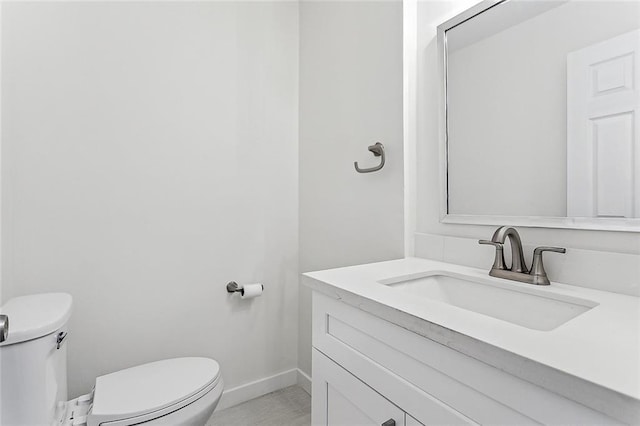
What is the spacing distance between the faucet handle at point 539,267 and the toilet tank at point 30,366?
1.37 m

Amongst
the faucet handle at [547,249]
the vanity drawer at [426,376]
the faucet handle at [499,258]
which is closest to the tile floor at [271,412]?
the vanity drawer at [426,376]

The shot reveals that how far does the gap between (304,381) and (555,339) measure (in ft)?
5.12

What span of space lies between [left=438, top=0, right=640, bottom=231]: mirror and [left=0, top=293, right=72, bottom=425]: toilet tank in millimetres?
1325

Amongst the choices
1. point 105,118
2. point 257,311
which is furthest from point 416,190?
point 105,118

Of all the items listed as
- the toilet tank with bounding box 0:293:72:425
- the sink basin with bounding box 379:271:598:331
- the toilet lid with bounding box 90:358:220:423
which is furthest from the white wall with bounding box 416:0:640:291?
the toilet tank with bounding box 0:293:72:425

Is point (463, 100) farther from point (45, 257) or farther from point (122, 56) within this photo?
point (45, 257)

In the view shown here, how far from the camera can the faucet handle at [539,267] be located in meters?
0.85

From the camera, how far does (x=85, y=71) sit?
1343 millimetres

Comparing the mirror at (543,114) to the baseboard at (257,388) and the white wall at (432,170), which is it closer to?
the white wall at (432,170)

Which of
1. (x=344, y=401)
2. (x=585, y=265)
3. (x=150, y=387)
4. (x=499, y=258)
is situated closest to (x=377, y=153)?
(x=499, y=258)

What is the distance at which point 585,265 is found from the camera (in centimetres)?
84

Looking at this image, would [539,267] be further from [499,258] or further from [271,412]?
[271,412]

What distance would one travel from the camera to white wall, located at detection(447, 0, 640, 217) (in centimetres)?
90

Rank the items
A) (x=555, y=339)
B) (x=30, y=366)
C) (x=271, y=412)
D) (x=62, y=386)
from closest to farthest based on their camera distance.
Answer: (x=555, y=339)
(x=30, y=366)
(x=62, y=386)
(x=271, y=412)
